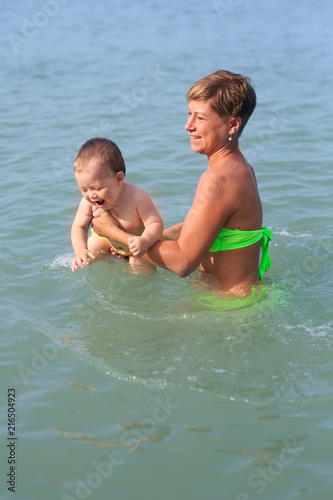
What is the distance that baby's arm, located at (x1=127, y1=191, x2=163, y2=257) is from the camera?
448 centimetres

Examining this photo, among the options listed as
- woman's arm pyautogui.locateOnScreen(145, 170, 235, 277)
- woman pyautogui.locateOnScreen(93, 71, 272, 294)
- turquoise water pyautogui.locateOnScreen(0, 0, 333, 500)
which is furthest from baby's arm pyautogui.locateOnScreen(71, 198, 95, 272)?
woman's arm pyautogui.locateOnScreen(145, 170, 235, 277)

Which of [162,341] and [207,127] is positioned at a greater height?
[207,127]

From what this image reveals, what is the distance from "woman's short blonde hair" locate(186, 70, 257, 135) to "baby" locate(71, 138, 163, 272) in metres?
0.76

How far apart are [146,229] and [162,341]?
850 mm

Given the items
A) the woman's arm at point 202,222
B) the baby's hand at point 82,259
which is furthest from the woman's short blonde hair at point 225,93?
the baby's hand at point 82,259

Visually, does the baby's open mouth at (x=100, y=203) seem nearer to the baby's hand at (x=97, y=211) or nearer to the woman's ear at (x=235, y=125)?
the baby's hand at (x=97, y=211)

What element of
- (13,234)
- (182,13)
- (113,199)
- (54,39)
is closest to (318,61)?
(54,39)

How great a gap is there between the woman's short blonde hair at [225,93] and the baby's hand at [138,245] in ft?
3.25

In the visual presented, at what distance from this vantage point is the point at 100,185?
180 inches

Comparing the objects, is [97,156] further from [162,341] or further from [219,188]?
[162,341]

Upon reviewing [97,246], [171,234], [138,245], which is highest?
[138,245]

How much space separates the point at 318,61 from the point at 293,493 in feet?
39.4

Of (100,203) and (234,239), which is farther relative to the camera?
(100,203)

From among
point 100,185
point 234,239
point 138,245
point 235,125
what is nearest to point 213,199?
point 234,239
